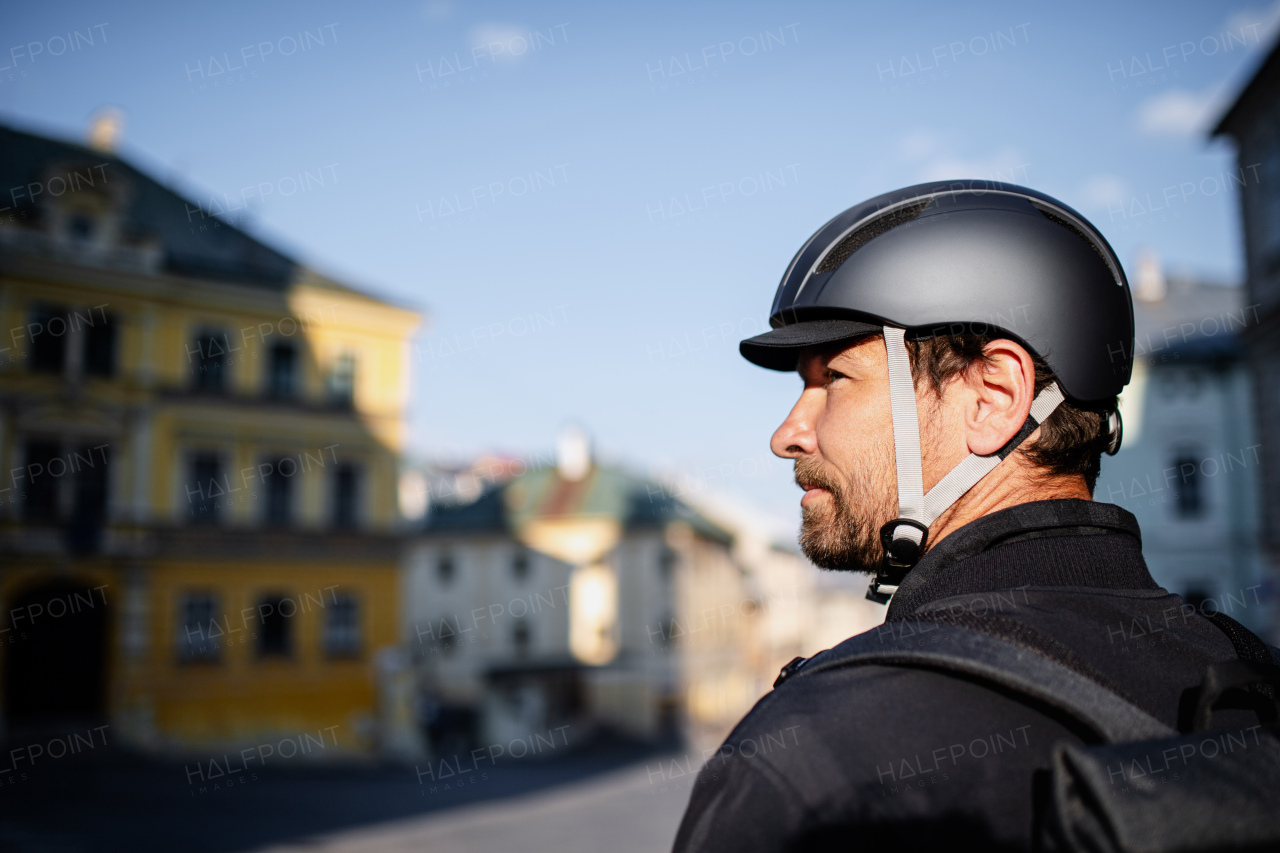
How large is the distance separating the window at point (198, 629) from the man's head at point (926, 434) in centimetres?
2887

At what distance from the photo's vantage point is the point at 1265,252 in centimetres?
1866

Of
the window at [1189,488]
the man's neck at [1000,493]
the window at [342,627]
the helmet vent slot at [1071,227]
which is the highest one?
the helmet vent slot at [1071,227]

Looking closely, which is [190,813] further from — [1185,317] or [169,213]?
[1185,317]

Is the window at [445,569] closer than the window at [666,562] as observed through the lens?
No

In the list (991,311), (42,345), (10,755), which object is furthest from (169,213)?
(991,311)

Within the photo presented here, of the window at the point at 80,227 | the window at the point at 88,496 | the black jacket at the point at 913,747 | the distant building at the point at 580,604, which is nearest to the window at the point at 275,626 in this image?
the window at the point at 88,496

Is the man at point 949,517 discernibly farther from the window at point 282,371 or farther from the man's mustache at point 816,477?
the window at point 282,371

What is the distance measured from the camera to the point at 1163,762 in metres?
0.98

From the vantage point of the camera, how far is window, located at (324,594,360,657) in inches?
1169

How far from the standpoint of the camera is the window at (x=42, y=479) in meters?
25.2

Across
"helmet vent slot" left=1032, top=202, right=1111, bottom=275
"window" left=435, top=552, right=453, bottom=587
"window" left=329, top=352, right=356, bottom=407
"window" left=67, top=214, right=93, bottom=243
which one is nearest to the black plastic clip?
"helmet vent slot" left=1032, top=202, right=1111, bottom=275

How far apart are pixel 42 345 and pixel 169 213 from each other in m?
5.71

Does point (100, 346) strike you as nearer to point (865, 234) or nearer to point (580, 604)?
point (580, 604)

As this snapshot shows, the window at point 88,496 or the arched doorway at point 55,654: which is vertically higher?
the window at point 88,496
